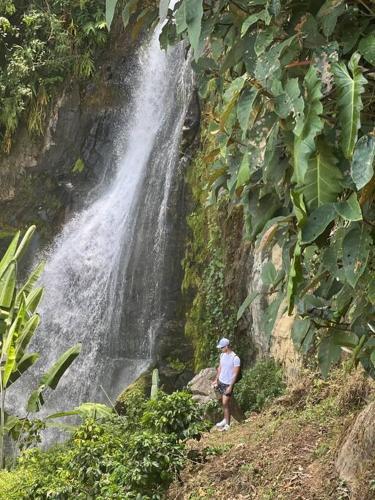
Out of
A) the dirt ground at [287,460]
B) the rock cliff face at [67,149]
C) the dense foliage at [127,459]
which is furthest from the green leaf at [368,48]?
the rock cliff face at [67,149]

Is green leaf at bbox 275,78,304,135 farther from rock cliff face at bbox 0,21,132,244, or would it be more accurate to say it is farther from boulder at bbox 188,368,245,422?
rock cliff face at bbox 0,21,132,244

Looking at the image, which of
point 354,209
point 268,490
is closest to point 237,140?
point 354,209

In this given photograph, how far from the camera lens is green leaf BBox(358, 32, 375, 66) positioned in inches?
113

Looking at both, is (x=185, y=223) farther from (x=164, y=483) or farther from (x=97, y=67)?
(x=164, y=483)

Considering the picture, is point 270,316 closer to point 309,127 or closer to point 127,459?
point 309,127

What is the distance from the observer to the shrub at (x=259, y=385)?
10.6 meters

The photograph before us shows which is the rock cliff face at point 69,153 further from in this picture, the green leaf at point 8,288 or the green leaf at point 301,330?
the green leaf at point 301,330

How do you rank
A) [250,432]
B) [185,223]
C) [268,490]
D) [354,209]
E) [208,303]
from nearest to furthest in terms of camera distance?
[354,209] < [268,490] < [250,432] < [208,303] < [185,223]

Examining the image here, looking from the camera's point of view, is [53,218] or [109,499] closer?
[109,499]

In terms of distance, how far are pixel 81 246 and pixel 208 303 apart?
435 centimetres

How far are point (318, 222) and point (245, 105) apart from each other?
578mm

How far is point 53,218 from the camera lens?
1809cm

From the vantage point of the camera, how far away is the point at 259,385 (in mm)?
10930

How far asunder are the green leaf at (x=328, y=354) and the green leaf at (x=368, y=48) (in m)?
1.16
